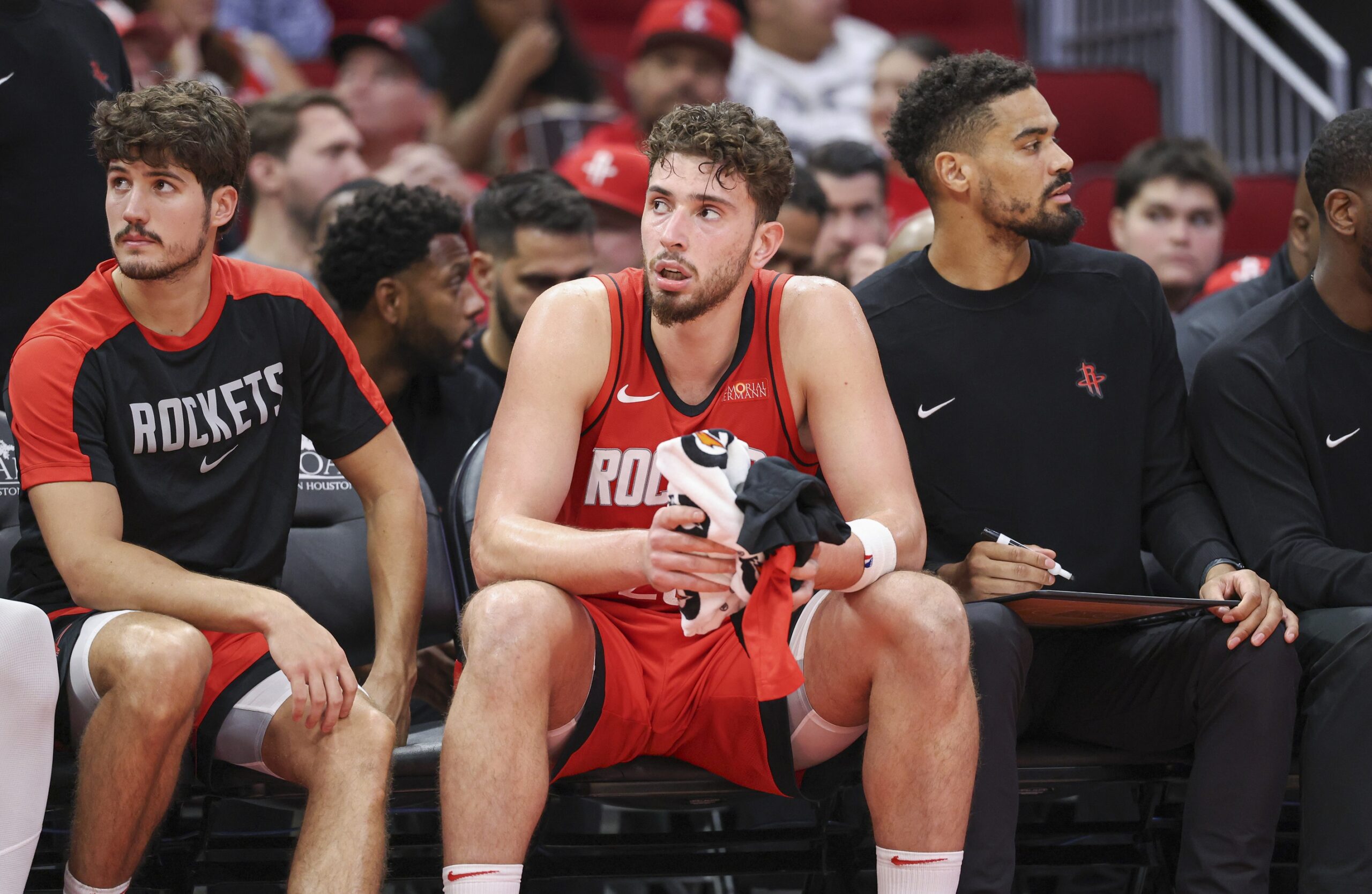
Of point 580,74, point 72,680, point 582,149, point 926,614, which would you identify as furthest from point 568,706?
point 580,74

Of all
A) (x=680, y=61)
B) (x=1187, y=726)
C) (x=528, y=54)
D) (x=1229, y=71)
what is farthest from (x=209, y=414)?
(x=1229, y=71)

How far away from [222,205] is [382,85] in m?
3.58

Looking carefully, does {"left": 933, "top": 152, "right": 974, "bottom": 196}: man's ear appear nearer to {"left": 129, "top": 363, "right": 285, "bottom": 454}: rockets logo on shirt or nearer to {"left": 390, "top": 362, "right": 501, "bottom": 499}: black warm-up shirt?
{"left": 390, "top": 362, "right": 501, "bottom": 499}: black warm-up shirt

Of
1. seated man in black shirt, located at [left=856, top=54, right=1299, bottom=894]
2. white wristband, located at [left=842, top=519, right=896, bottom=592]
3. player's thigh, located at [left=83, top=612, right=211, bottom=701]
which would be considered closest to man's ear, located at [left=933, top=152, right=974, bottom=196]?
seated man in black shirt, located at [left=856, top=54, right=1299, bottom=894]

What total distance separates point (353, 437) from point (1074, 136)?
4675 mm

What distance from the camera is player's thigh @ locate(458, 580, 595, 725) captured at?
2250 millimetres

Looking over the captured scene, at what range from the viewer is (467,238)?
17.0 ft

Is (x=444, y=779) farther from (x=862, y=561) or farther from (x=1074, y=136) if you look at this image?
(x=1074, y=136)

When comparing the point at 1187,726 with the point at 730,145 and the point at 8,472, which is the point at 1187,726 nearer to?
the point at 730,145

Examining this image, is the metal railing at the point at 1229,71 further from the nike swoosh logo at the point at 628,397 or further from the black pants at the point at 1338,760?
the nike swoosh logo at the point at 628,397

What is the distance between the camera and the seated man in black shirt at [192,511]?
2312 millimetres

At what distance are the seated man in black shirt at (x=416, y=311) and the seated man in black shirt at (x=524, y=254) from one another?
0.69 feet

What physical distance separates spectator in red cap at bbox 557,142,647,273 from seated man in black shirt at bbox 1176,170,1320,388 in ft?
5.80

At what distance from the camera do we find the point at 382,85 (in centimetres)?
606
